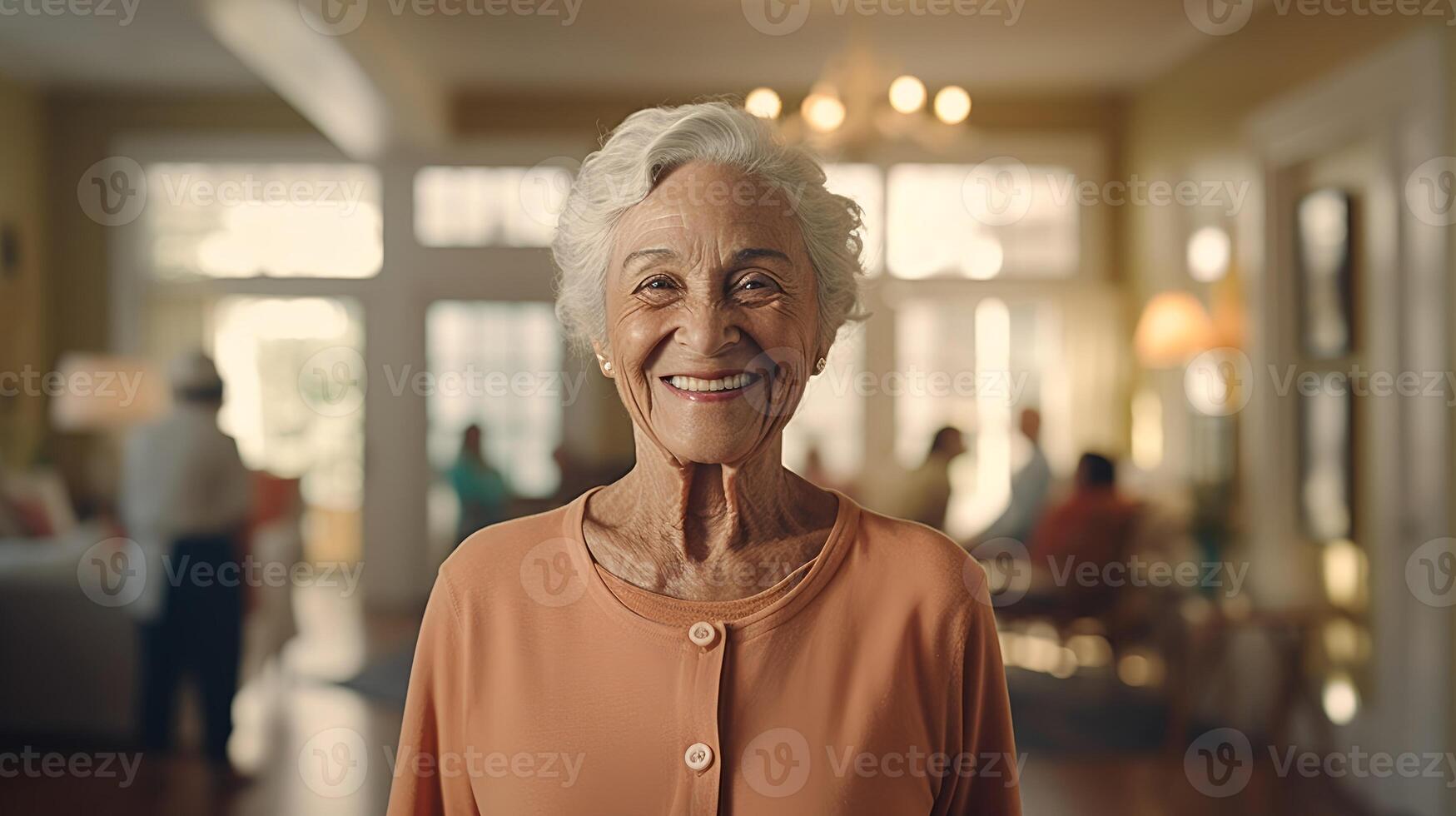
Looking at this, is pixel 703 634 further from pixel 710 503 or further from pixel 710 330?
pixel 710 330

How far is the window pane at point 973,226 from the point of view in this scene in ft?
8.89

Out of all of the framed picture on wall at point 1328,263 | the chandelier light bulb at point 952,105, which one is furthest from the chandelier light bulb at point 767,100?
the framed picture on wall at point 1328,263

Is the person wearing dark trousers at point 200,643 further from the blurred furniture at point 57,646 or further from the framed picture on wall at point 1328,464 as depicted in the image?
the framed picture on wall at point 1328,464

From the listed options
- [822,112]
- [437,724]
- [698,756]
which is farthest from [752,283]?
[822,112]

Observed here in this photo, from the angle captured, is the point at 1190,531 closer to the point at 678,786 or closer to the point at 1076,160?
the point at 1076,160

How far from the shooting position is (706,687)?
95 cm

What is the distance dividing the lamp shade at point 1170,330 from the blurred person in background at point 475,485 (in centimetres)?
170

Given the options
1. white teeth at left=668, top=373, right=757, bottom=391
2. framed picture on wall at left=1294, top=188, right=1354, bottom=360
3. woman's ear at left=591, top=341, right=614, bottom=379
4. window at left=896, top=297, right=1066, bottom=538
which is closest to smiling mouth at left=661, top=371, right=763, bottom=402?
white teeth at left=668, top=373, right=757, bottom=391

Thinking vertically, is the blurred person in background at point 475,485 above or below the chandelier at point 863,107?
below

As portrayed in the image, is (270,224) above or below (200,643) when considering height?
above

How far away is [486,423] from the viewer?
2711 millimetres

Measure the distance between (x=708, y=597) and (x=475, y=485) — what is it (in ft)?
6.01

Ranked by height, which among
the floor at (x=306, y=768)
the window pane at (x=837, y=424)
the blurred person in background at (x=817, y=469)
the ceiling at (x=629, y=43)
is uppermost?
the ceiling at (x=629, y=43)

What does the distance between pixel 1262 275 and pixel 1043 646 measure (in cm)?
115
